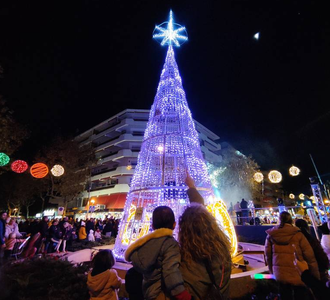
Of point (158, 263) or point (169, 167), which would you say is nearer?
point (158, 263)

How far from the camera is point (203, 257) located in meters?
1.51

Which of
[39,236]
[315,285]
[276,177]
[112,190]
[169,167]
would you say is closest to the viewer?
[315,285]

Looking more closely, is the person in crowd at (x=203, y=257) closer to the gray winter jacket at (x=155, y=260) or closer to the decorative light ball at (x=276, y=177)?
the gray winter jacket at (x=155, y=260)

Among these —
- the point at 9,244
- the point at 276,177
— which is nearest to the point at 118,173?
the point at 276,177

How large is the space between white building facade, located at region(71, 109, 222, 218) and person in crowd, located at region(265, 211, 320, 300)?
26.5 metres

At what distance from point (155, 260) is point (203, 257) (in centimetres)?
39

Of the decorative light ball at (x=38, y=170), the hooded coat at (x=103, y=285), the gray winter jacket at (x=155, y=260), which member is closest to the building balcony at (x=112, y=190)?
the decorative light ball at (x=38, y=170)

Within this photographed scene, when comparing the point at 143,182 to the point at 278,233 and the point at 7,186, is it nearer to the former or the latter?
the point at 278,233

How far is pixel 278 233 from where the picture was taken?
2.62 m

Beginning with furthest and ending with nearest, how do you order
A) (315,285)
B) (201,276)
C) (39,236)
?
(39,236)
(315,285)
(201,276)

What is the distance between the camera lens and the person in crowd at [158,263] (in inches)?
55.7

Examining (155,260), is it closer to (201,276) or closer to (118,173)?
(201,276)

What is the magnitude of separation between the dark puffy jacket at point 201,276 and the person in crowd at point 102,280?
1.47 m

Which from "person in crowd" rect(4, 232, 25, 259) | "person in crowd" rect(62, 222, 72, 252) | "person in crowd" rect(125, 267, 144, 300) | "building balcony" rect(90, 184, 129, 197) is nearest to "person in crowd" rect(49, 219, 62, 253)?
"person in crowd" rect(62, 222, 72, 252)
